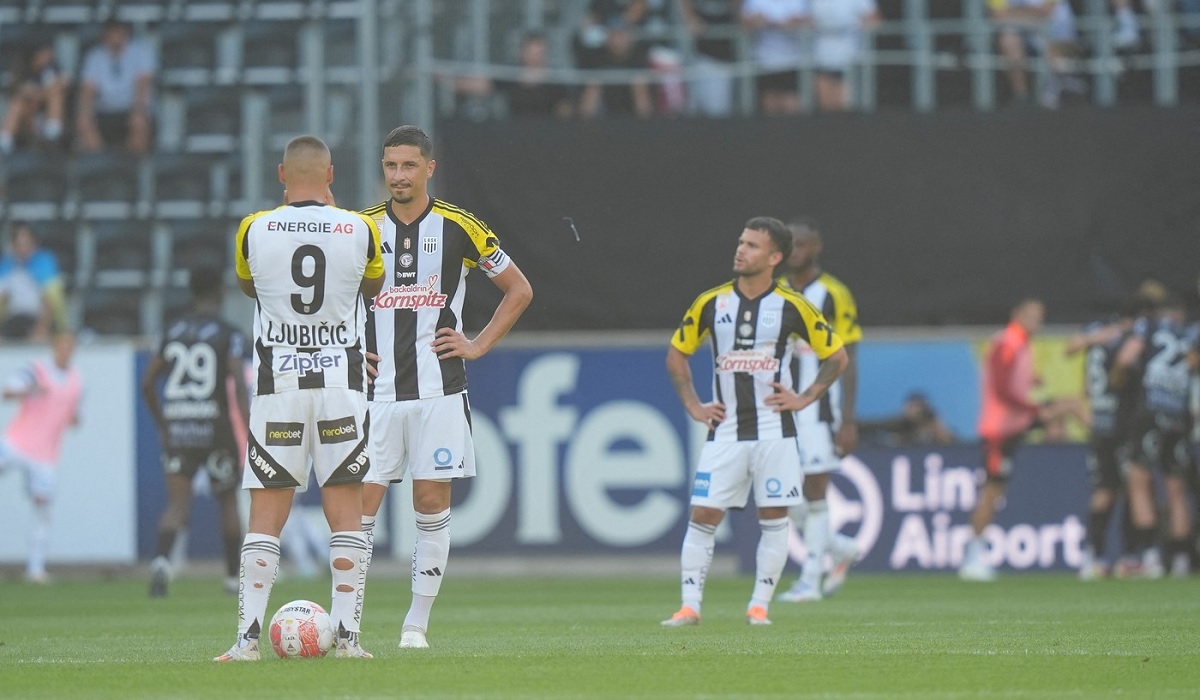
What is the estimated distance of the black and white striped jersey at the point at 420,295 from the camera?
8578 millimetres

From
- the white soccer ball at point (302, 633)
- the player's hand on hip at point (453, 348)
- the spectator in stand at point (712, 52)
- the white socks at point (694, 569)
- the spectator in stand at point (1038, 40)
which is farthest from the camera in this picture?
the spectator in stand at point (712, 52)

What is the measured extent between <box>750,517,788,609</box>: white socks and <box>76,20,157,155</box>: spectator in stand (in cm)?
1308

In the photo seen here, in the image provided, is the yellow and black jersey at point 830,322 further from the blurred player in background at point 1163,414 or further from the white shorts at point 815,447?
the blurred player in background at point 1163,414

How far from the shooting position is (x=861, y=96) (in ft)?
61.5

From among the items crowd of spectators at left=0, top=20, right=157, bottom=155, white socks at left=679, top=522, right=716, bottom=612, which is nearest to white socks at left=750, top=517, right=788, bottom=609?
white socks at left=679, top=522, right=716, bottom=612

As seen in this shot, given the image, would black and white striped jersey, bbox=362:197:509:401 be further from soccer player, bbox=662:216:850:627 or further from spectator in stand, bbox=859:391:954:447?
spectator in stand, bbox=859:391:954:447

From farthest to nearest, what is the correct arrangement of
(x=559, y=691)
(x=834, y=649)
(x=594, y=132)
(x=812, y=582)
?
(x=594, y=132)
(x=812, y=582)
(x=834, y=649)
(x=559, y=691)

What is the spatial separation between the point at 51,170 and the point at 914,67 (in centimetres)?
967

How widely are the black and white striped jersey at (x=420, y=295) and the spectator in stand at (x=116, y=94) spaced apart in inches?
545


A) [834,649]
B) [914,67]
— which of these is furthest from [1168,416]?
[834,649]

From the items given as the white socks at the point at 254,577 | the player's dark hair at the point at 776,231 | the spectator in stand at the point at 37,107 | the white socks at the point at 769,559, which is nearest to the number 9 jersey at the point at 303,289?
the white socks at the point at 254,577

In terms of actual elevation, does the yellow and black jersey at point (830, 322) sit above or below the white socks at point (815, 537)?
above

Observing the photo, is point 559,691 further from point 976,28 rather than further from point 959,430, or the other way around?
point 976,28

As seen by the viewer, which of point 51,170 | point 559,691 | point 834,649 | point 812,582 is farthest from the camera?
point 51,170
